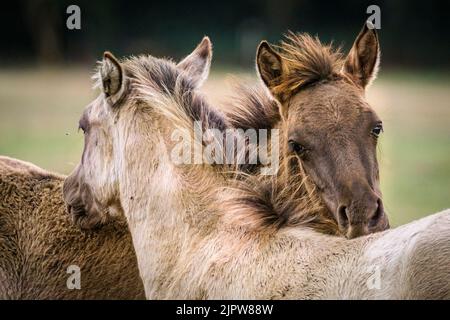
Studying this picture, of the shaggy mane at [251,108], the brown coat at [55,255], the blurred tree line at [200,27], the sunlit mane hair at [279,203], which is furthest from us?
the blurred tree line at [200,27]

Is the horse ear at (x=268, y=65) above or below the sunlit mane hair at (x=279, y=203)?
above

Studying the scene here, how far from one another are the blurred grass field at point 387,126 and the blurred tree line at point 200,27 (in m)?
1.77

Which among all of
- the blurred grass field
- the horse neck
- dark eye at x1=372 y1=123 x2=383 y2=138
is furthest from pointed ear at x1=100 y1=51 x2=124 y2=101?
dark eye at x1=372 y1=123 x2=383 y2=138

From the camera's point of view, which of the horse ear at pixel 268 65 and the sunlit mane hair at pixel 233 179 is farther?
the horse ear at pixel 268 65

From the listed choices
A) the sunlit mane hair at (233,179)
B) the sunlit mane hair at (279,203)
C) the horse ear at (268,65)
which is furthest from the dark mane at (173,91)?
the horse ear at (268,65)

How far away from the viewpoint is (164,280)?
4.65 metres

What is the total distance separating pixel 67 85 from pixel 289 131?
2342 cm

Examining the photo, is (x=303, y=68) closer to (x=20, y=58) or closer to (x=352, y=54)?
(x=352, y=54)

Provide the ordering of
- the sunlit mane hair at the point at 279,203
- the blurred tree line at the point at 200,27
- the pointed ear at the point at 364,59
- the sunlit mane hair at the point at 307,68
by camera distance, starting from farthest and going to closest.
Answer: the blurred tree line at the point at 200,27 → the pointed ear at the point at 364,59 → the sunlit mane hair at the point at 307,68 → the sunlit mane hair at the point at 279,203

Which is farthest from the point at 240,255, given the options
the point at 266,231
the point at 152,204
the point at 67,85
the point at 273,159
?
the point at 67,85

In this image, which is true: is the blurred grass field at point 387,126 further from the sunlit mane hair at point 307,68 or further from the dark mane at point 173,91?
the dark mane at point 173,91

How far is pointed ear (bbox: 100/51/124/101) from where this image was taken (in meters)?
4.94

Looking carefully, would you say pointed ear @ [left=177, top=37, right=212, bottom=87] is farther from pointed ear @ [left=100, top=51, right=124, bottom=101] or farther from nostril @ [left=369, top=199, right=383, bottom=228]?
nostril @ [left=369, top=199, right=383, bottom=228]

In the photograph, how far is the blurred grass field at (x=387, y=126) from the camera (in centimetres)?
1315
